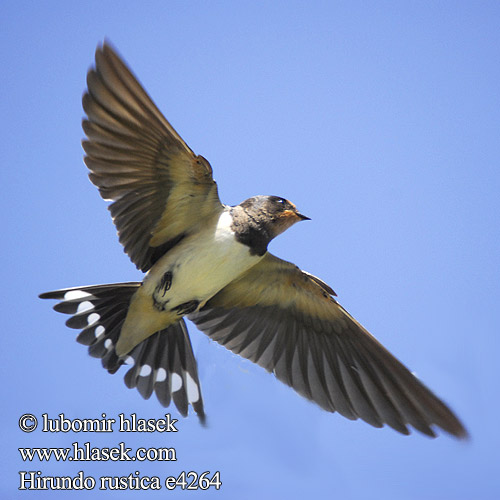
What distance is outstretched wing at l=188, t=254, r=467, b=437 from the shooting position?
5281mm

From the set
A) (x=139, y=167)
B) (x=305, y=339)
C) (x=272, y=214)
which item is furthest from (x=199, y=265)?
(x=305, y=339)

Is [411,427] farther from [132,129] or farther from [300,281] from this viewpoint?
[132,129]

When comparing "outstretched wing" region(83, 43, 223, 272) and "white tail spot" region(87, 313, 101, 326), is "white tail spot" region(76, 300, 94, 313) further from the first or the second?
"outstretched wing" region(83, 43, 223, 272)

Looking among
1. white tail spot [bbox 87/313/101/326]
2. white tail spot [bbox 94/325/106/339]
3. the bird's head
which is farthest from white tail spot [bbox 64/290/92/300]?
the bird's head

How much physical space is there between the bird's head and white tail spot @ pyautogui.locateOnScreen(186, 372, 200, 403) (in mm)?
1413

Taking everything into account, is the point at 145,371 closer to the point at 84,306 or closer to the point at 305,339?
the point at 84,306

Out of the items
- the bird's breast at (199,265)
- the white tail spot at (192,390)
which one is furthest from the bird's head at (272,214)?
the white tail spot at (192,390)

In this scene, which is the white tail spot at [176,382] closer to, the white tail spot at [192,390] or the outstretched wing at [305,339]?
the white tail spot at [192,390]

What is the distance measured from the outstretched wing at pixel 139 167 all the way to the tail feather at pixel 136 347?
0.40 meters

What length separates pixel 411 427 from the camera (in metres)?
4.85

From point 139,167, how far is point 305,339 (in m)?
2.15

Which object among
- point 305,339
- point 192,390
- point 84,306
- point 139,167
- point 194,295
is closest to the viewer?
point 139,167

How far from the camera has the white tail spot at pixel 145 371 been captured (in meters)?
5.30

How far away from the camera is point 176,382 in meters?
5.41
